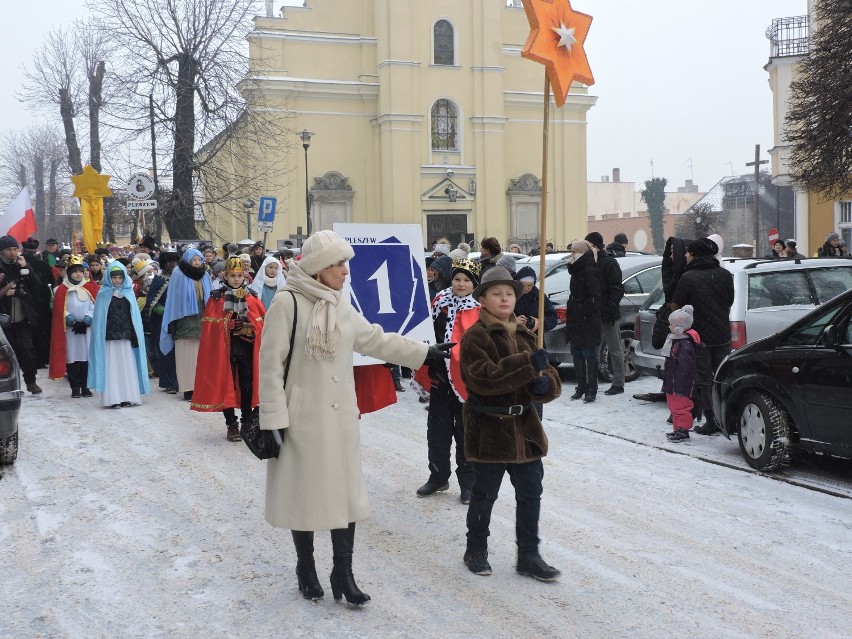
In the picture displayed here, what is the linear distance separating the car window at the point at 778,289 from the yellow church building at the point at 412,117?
1431 inches

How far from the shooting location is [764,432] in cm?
799

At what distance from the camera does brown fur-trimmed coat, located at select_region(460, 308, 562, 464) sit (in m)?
5.33

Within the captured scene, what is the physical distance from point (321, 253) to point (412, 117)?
4271 cm

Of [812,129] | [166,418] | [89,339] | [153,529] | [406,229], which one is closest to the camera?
[153,529]

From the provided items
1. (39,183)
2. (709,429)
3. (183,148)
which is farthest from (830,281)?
(39,183)

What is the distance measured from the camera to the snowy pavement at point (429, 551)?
495cm

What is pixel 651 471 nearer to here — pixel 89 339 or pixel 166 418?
pixel 166 418

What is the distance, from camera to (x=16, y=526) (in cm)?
689

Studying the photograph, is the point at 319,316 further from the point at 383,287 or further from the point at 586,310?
the point at 586,310

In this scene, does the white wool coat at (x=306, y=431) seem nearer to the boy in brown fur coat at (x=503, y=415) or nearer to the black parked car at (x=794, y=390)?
the boy in brown fur coat at (x=503, y=415)

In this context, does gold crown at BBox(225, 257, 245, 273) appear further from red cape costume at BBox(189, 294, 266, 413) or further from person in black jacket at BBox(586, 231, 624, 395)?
person in black jacket at BBox(586, 231, 624, 395)

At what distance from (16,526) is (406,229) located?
3.50 m

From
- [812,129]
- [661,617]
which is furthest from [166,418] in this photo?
[812,129]

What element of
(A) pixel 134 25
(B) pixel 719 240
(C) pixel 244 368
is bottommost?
(C) pixel 244 368
